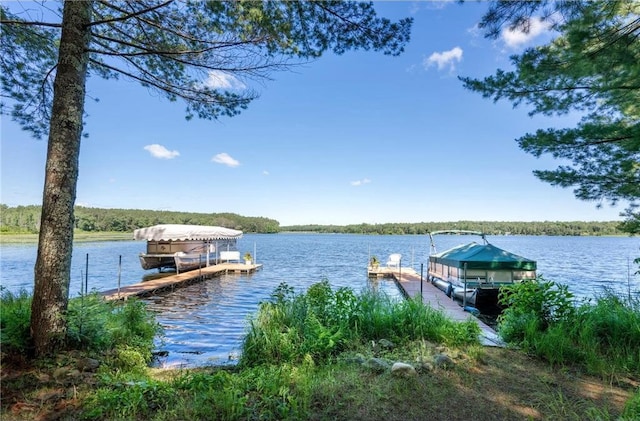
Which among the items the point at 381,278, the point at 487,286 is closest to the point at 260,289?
the point at 381,278

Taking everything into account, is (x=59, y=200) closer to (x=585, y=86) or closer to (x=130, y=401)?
(x=130, y=401)

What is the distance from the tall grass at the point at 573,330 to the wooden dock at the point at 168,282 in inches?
392

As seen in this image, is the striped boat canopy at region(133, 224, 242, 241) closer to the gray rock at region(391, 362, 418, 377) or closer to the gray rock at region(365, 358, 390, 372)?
the gray rock at region(365, 358, 390, 372)

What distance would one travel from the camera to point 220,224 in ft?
191

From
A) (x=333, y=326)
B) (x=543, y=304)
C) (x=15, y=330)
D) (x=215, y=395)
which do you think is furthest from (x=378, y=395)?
(x=15, y=330)

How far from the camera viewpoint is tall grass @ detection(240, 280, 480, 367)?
13.7ft

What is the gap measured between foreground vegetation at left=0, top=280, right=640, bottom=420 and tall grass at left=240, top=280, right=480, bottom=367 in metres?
0.02

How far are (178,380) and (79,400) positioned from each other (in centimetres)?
80

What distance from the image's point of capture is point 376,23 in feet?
14.2

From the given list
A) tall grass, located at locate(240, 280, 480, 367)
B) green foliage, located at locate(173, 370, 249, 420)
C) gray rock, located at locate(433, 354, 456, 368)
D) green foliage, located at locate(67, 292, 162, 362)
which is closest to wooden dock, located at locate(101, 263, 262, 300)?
green foliage, located at locate(67, 292, 162, 362)

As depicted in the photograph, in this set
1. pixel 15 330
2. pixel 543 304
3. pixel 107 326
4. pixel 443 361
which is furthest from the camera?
pixel 543 304

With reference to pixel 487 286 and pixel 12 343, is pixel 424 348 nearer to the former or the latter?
pixel 12 343

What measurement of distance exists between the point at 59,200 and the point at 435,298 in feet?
35.6

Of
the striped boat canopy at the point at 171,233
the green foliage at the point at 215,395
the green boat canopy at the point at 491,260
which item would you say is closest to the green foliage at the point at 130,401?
the green foliage at the point at 215,395
